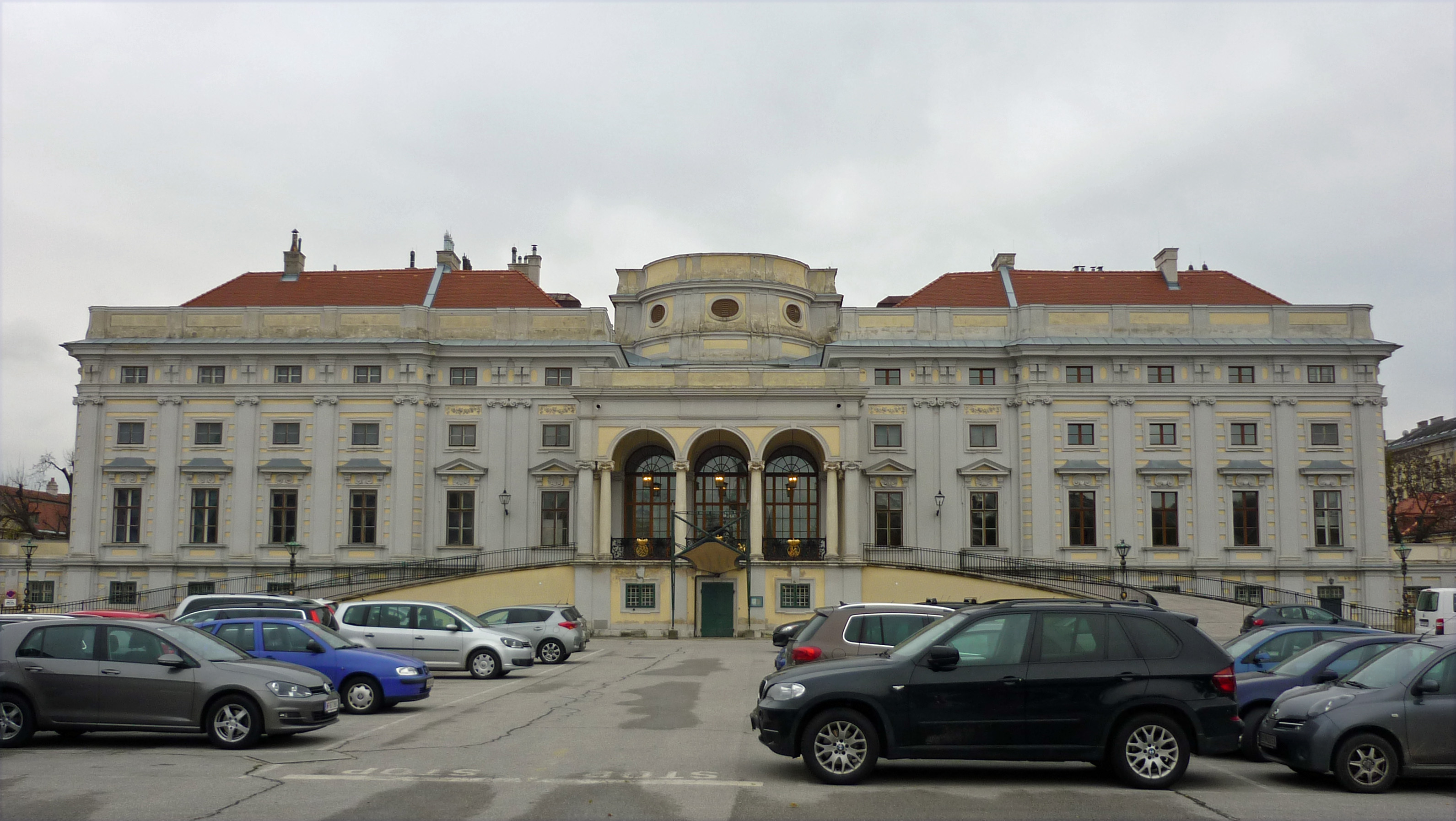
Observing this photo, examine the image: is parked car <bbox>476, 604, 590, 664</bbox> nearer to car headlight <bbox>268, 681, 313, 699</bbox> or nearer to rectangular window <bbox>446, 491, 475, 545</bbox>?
car headlight <bbox>268, 681, 313, 699</bbox>

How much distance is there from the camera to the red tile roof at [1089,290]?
163 feet

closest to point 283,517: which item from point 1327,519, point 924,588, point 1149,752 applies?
point 924,588

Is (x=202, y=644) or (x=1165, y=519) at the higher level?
(x=1165, y=519)

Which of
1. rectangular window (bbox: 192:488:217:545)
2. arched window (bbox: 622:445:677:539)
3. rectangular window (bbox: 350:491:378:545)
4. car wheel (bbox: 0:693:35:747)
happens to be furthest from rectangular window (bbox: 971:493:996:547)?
car wheel (bbox: 0:693:35:747)

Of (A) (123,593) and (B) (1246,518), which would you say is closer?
(B) (1246,518)

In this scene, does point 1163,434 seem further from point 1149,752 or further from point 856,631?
point 1149,752

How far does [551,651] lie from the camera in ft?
96.3

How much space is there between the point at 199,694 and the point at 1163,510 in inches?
1568

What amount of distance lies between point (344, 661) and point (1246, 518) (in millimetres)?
38501

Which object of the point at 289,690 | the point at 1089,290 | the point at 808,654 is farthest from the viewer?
the point at 1089,290

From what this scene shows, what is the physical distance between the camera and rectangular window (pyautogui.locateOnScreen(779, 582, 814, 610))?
4147cm

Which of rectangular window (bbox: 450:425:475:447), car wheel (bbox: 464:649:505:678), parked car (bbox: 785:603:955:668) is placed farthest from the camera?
rectangular window (bbox: 450:425:475:447)

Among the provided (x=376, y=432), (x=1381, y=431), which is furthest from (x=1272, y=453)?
(x=376, y=432)

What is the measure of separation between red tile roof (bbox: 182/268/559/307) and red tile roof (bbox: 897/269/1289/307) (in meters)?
17.1
